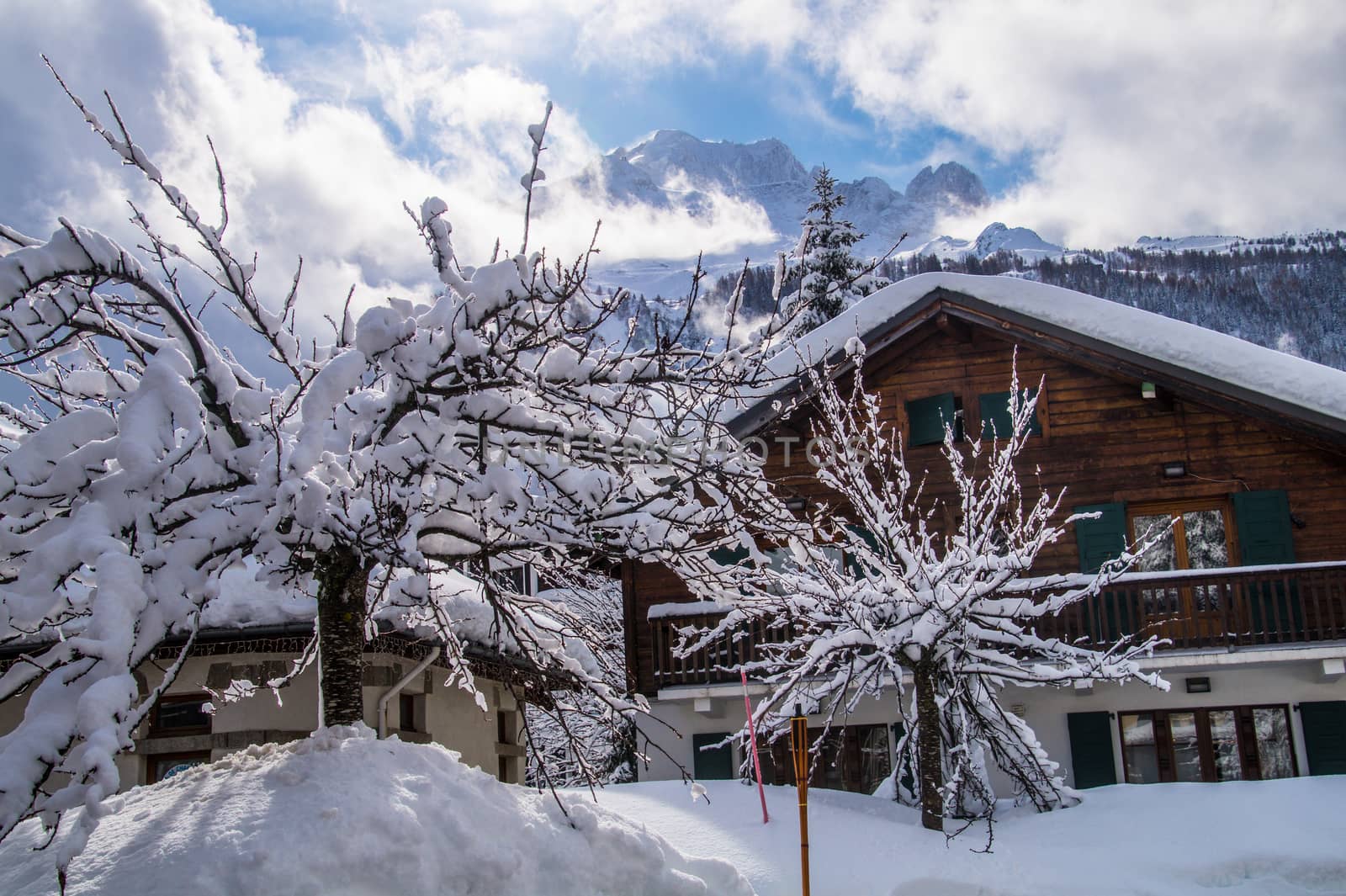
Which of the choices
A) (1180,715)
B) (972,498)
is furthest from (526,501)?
(1180,715)

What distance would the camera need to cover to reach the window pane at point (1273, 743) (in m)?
14.1

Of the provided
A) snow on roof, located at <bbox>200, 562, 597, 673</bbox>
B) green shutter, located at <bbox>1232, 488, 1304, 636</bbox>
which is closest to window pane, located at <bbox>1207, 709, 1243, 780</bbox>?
green shutter, located at <bbox>1232, 488, 1304, 636</bbox>

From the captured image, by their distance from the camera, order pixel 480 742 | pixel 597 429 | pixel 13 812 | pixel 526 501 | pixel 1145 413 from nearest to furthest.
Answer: pixel 13 812
pixel 526 501
pixel 597 429
pixel 480 742
pixel 1145 413

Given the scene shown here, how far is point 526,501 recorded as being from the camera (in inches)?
216

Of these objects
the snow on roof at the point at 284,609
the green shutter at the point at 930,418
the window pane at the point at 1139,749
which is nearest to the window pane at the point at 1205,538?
the window pane at the point at 1139,749

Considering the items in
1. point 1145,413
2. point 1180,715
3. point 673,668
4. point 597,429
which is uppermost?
point 1145,413

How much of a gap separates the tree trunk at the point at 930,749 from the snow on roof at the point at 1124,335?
4538mm

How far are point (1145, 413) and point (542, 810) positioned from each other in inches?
490

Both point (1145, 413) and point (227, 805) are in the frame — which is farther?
point (1145, 413)

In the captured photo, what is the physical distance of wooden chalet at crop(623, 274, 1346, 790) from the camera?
14062 millimetres

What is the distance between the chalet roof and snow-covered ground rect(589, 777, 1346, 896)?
18.8 feet

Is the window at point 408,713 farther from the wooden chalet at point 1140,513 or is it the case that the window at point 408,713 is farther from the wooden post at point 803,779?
the wooden post at point 803,779

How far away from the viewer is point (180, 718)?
33.0 ft

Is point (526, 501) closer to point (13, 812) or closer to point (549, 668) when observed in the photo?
point (549, 668)
